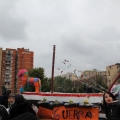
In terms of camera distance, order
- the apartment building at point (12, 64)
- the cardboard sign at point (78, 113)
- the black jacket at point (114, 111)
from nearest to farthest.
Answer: the black jacket at point (114, 111), the cardboard sign at point (78, 113), the apartment building at point (12, 64)

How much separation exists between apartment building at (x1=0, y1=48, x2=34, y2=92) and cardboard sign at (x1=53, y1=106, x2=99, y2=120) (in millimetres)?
56487

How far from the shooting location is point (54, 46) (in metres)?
10.1

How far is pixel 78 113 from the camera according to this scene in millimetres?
5836

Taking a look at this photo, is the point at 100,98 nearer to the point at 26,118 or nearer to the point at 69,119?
the point at 69,119

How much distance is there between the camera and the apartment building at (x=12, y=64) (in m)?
62.0

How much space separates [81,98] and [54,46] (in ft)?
13.4

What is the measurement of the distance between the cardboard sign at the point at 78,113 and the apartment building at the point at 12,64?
5649 cm

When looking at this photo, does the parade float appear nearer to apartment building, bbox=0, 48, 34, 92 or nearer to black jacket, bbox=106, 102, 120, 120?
black jacket, bbox=106, 102, 120, 120

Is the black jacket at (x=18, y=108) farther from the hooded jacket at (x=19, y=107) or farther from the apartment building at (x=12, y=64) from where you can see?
the apartment building at (x=12, y=64)

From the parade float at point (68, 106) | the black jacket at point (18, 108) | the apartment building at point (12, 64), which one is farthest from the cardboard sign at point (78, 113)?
the apartment building at point (12, 64)

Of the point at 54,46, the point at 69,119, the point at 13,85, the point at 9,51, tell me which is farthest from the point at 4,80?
the point at 69,119

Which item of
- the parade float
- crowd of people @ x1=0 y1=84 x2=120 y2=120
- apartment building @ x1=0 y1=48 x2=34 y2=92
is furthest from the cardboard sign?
apartment building @ x1=0 y1=48 x2=34 y2=92

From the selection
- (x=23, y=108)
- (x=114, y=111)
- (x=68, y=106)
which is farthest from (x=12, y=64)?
(x=114, y=111)

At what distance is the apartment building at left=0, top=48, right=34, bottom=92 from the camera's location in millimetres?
61969
